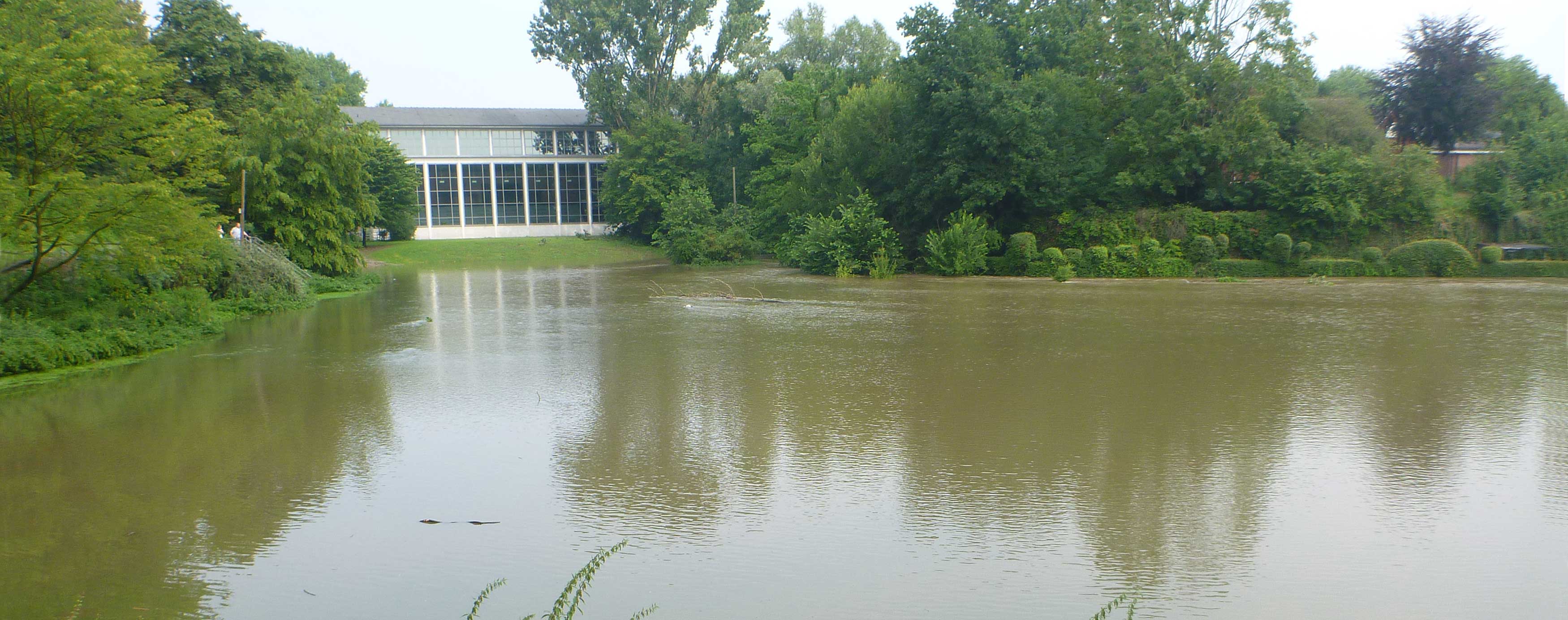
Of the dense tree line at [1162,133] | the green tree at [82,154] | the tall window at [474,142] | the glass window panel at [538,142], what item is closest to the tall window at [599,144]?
the glass window panel at [538,142]

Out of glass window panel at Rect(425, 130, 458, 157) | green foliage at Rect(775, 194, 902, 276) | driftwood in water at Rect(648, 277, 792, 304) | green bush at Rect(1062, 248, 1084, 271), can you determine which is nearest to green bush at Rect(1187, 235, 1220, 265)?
green bush at Rect(1062, 248, 1084, 271)

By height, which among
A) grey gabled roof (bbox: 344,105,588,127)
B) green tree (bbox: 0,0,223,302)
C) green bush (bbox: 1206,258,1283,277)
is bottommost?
green bush (bbox: 1206,258,1283,277)

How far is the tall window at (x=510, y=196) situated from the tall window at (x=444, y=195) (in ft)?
7.95

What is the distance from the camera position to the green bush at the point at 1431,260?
90.6ft

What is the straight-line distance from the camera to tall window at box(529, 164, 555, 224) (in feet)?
204

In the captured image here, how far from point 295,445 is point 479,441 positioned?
5.40 ft

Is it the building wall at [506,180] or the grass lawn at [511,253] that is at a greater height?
the building wall at [506,180]

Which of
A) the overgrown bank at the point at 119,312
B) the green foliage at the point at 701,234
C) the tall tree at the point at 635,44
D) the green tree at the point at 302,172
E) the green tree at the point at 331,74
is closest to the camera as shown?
the overgrown bank at the point at 119,312

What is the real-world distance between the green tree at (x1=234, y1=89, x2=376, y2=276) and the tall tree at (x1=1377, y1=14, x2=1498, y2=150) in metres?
34.9

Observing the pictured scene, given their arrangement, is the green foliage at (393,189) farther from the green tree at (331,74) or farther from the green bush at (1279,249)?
the green bush at (1279,249)

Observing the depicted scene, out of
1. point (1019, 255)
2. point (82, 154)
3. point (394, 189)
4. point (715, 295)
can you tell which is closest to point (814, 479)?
point (82, 154)

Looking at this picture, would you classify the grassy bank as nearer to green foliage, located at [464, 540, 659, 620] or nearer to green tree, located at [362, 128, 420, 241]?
green foliage, located at [464, 540, 659, 620]

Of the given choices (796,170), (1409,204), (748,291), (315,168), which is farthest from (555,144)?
(1409,204)

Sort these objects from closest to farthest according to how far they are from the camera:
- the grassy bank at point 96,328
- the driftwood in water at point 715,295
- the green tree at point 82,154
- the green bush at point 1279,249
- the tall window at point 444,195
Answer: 1. the grassy bank at point 96,328
2. the green tree at point 82,154
3. the driftwood in water at point 715,295
4. the green bush at point 1279,249
5. the tall window at point 444,195
